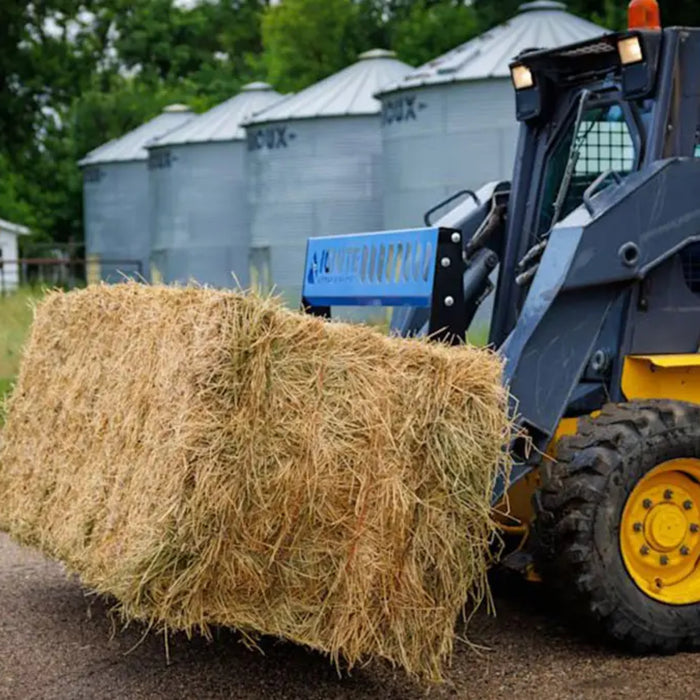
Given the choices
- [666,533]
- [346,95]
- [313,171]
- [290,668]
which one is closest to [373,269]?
[666,533]

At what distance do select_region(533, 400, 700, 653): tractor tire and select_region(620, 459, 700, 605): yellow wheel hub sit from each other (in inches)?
0.5

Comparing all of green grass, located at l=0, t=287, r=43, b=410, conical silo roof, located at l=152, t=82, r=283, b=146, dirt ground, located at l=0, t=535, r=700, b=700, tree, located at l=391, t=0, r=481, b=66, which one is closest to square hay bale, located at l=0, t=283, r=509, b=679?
dirt ground, located at l=0, t=535, r=700, b=700

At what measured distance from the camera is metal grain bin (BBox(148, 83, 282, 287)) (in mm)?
30469

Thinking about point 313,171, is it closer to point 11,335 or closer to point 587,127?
point 11,335

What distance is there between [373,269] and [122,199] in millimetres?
30737

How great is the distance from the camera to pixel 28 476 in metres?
6.68

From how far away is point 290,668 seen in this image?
5.87 meters

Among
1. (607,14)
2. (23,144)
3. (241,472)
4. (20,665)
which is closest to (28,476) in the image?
(20,665)

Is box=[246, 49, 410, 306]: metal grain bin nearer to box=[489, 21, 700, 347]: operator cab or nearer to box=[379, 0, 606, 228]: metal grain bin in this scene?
box=[379, 0, 606, 228]: metal grain bin

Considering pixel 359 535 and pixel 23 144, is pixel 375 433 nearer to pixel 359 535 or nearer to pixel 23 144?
pixel 359 535

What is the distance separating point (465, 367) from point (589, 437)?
2.37 feet

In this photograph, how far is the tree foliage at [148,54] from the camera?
31859mm

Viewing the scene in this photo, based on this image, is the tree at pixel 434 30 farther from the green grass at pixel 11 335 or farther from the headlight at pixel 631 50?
the headlight at pixel 631 50

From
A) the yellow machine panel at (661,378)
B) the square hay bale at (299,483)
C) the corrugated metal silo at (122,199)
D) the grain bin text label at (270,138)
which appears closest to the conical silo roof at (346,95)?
the grain bin text label at (270,138)
